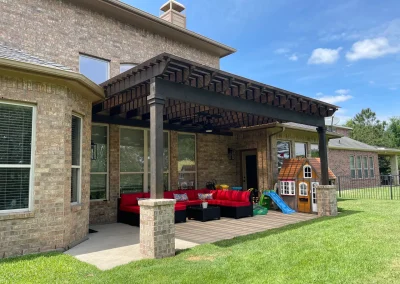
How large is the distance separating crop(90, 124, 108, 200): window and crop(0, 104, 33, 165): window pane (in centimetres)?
355

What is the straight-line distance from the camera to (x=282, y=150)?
13.2m

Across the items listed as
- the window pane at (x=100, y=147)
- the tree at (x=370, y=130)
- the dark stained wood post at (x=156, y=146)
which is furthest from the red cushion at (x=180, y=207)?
the tree at (x=370, y=130)

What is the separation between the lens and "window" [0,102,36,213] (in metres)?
5.37

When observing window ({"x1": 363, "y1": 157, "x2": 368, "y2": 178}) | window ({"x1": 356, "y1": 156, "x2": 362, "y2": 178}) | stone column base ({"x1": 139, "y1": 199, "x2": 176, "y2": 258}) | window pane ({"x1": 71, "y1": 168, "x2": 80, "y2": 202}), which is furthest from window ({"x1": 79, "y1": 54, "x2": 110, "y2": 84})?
window ({"x1": 363, "y1": 157, "x2": 368, "y2": 178})

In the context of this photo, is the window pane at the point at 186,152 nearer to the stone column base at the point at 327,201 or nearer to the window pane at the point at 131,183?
the window pane at the point at 131,183

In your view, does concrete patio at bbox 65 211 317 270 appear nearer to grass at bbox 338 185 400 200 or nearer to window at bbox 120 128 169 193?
window at bbox 120 128 169 193

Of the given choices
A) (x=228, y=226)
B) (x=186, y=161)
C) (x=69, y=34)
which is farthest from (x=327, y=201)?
(x=69, y=34)

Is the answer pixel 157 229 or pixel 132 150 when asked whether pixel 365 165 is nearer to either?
pixel 132 150

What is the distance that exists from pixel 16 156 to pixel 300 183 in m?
9.16

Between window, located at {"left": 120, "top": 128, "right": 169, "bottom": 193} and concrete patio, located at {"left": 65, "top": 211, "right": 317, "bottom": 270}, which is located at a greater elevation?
window, located at {"left": 120, "top": 128, "right": 169, "bottom": 193}

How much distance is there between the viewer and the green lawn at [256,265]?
410cm

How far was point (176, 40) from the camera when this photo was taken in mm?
12695

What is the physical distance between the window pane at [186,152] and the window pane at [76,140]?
507cm

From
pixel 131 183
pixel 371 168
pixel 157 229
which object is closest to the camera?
pixel 157 229
